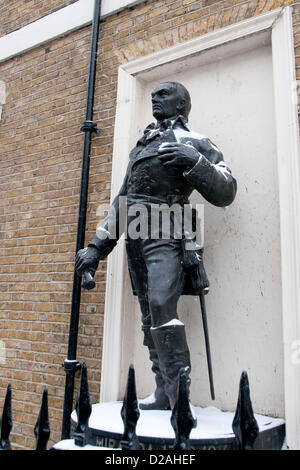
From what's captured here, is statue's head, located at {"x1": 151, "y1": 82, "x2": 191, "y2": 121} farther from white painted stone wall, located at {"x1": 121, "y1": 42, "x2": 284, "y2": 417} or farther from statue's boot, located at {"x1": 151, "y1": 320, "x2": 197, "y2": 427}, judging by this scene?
statue's boot, located at {"x1": 151, "y1": 320, "x2": 197, "y2": 427}

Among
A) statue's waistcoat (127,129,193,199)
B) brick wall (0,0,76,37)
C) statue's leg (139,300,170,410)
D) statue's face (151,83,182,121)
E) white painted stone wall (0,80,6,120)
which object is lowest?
statue's leg (139,300,170,410)

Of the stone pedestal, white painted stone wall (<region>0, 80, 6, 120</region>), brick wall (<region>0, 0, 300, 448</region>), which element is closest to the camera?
the stone pedestal

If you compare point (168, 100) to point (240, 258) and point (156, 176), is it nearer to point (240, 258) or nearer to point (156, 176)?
point (156, 176)

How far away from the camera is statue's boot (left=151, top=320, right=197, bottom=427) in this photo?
2.26 m

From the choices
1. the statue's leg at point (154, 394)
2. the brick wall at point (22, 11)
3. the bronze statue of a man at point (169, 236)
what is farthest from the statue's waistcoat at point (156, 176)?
the brick wall at point (22, 11)

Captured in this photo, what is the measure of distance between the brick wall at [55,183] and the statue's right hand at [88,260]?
2.16ft

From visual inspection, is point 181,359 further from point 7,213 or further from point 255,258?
point 7,213

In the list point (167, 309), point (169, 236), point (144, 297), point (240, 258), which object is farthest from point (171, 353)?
point (240, 258)

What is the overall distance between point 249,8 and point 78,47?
5.46ft

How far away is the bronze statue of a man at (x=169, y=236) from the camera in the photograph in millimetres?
2328

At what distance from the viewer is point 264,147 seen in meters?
3.04

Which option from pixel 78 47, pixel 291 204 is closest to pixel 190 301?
pixel 291 204

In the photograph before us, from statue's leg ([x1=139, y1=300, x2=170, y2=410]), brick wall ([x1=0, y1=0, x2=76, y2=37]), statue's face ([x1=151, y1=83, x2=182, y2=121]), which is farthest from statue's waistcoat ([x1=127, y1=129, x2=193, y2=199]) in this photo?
brick wall ([x1=0, y1=0, x2=76, y2=37])

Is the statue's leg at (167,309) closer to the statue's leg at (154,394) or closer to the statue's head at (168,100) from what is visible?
the statue's leg at (154,394)
